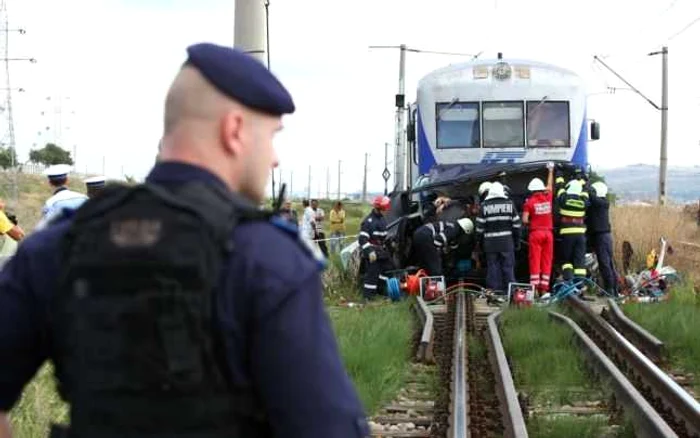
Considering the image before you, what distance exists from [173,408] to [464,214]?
14443mm

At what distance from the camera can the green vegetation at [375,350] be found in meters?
7.98

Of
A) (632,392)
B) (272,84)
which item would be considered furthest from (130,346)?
Result: (632,392)

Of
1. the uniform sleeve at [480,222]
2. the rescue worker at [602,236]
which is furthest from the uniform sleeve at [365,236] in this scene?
the rescue worker at [602,236]

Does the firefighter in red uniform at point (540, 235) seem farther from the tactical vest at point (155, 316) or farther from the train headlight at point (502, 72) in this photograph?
the tactical vest at point (155, 316)

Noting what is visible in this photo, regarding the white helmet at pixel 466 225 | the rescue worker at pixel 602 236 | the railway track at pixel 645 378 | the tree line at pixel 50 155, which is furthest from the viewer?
the tree line at pixel 50 155

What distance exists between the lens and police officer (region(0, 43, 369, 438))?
1.71 m

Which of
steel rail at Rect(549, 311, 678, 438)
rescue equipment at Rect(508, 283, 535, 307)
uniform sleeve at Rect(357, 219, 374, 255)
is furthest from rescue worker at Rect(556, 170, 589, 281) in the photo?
steel rail at Rect(549, 311, 678, 438)

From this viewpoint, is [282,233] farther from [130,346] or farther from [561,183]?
[561,183]

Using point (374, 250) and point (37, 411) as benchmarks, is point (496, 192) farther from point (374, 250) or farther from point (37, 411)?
point (37, 411)

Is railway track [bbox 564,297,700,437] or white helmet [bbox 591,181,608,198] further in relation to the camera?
white helmet [bbox 591,181,608,198]

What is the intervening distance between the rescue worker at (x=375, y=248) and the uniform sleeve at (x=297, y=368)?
13186 millimetres

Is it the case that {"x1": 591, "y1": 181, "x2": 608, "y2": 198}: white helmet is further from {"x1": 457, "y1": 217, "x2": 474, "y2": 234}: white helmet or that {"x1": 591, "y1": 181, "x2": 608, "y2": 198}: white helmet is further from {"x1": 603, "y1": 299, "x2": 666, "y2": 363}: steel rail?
{"x1": 603, "y1": 299, "x2": 666, "y2": 363}: steel rail

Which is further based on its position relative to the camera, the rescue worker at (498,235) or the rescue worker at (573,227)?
the rescue worker at (573,227)

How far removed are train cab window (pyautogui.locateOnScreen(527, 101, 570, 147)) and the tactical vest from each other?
15.7 m
